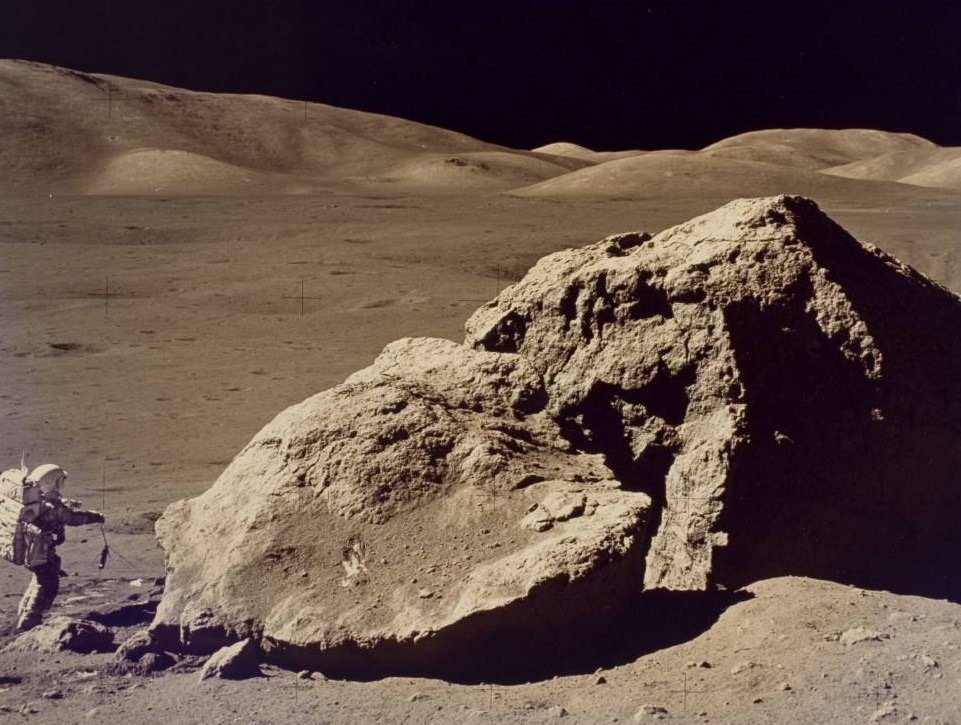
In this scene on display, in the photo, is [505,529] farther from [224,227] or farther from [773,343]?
[224,227]

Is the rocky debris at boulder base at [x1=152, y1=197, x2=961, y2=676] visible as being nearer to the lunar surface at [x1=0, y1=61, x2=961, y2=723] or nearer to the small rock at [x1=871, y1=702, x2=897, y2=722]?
the lunar surface at [x1=0, y1=61, x2=961, y2=723]

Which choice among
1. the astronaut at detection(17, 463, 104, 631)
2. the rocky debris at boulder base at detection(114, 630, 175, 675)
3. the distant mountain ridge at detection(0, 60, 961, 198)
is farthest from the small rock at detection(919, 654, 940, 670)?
the distant mountain ridge at detection(0, 60, 961, 198)

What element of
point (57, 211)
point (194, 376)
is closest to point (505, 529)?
point (194, 376)

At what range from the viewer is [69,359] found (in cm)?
859

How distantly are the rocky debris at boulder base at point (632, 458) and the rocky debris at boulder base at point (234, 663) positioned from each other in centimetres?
5

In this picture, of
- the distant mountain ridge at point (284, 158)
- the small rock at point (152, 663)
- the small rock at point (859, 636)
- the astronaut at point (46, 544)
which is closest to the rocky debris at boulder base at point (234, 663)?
the small rock at point (152, 663)

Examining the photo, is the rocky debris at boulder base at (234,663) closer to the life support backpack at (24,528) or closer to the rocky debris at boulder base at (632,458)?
the rocky debris at boulder base at (632,458)

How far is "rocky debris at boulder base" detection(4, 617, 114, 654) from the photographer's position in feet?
11.1

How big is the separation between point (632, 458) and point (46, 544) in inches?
76.2

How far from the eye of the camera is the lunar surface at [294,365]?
9.41 ft

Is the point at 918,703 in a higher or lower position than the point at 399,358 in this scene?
lower

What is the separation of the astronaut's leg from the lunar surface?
71 mm

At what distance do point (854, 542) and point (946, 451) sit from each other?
17.4 inches

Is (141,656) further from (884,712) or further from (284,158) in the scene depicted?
(284,158)
